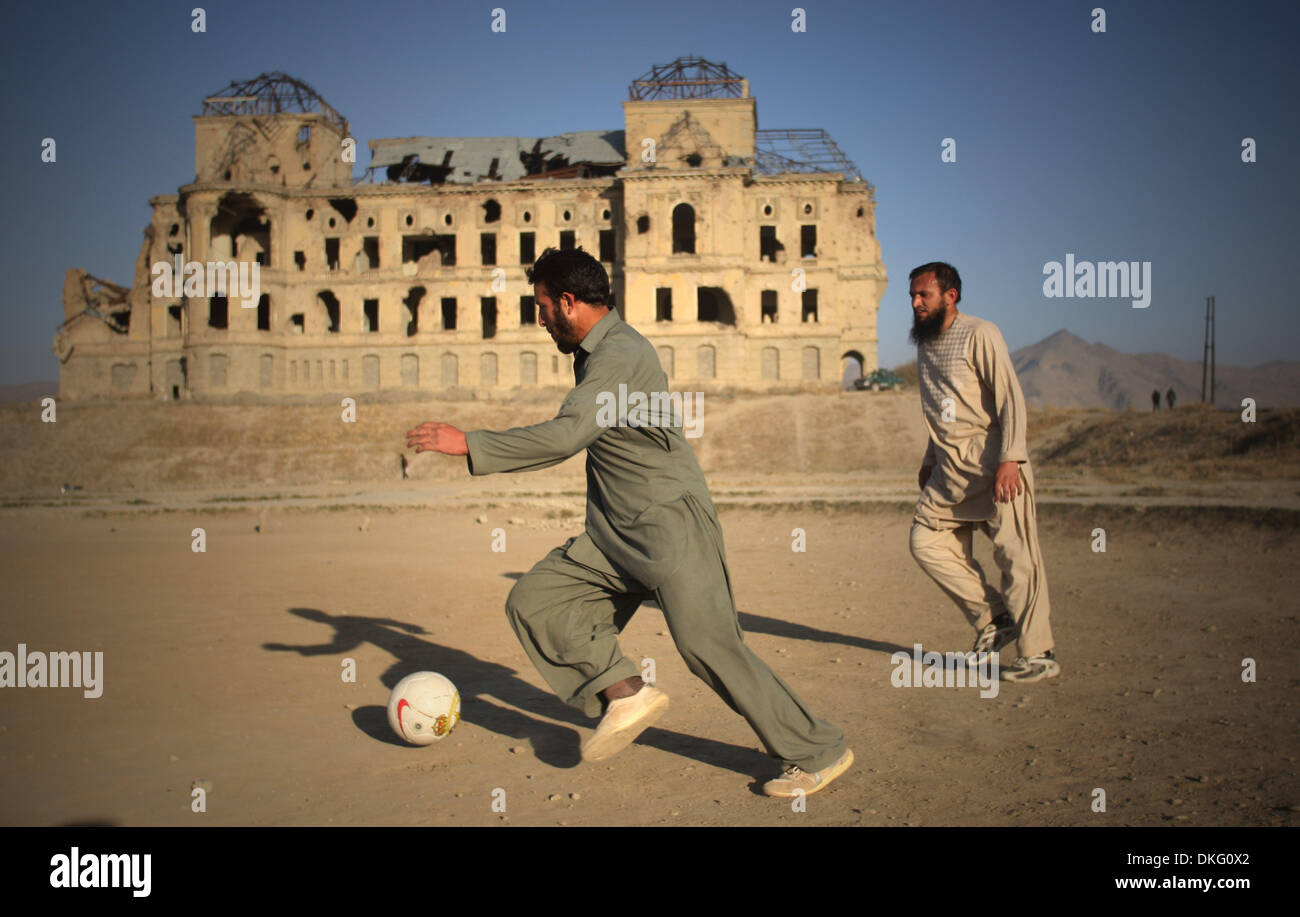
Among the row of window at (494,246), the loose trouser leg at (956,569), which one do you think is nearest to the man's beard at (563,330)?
the loose trouser leg at (956,569)

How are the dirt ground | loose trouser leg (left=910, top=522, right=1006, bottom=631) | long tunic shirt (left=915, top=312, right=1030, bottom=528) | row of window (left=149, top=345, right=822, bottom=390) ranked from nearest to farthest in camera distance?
the dirt ground
long tunic shirt (left=915, top=312, right=1030, bottom=528)
loose trouser leg (left=910, top=522, right=1006, bottom=631)
row of window (left=149, top=345, right=822, bottom=390)

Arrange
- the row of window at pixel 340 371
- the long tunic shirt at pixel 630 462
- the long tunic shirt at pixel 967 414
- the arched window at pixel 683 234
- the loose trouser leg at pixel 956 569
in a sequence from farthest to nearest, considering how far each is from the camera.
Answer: the arched window at pixel 683 234 → the row of window at pixel 340 371 → the loose trouser leg at pixel 956 569 → the long tunic shirt at pixel 967 414 → the long tunic shirt at pixel 630 462

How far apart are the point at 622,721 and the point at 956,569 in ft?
10.6

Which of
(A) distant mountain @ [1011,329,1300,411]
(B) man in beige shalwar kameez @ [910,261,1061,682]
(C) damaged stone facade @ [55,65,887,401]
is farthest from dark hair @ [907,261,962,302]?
(A) distant mountain @ [1011,329,1300,411]

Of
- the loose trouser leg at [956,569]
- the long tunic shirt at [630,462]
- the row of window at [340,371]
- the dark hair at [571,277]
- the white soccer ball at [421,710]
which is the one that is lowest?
the white soccer ball at [421,710]

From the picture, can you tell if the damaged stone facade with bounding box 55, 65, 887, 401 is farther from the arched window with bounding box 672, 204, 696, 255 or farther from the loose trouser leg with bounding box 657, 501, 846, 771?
the loose trouser leg with bounding box 657, 501, 846, 771

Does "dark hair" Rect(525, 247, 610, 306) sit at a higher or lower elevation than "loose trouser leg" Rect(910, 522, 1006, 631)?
higher

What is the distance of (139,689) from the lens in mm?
5855

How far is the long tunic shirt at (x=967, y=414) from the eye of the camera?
243 inches

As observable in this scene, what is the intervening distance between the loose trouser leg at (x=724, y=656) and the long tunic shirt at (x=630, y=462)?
0.09m

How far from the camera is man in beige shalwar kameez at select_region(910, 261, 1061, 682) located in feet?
19.7

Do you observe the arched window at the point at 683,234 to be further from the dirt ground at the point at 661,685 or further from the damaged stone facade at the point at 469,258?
the dirt ground at the point at 661,685

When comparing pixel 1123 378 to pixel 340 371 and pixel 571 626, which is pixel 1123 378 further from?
pixel 571 626

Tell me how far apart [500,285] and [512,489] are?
27048mm
